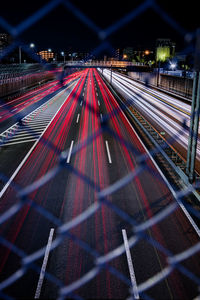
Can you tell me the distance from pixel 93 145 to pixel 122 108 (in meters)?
Result: 12.8

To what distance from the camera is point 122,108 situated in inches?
1069

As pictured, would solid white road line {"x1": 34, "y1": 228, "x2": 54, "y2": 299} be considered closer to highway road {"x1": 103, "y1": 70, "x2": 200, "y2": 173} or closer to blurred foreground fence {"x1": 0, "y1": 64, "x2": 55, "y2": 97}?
highway road {"x1": 103, "y1": 70, "x2": 200, "y2": 173}

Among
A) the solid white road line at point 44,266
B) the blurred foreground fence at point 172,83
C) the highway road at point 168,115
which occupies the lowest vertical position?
the solid white road line at point 44,266

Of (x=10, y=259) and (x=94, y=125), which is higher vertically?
(x=94, y=125)

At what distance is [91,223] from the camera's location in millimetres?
7887

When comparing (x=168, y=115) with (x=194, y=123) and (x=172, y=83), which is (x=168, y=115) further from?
(x=194, y=123)

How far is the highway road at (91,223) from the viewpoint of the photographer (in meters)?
5.60

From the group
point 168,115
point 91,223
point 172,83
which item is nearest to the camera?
point 91,223

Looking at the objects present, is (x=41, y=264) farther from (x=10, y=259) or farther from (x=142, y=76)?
(x=142, y=76)

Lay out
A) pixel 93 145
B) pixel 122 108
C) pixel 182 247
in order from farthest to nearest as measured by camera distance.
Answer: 1. pixel 122 108
2. pixel 93 145
3. pixel 182 247

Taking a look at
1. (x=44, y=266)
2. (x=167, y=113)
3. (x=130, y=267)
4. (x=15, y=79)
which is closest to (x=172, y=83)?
(x=167, y=113)

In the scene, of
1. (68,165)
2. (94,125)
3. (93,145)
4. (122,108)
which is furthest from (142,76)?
(68,165)

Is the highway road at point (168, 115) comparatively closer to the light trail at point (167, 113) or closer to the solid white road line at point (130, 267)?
the light trail at point (167, 113)

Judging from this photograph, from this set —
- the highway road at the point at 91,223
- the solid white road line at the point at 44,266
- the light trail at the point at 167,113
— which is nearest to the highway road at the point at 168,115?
Answer: the light trail at the point at 167,113
